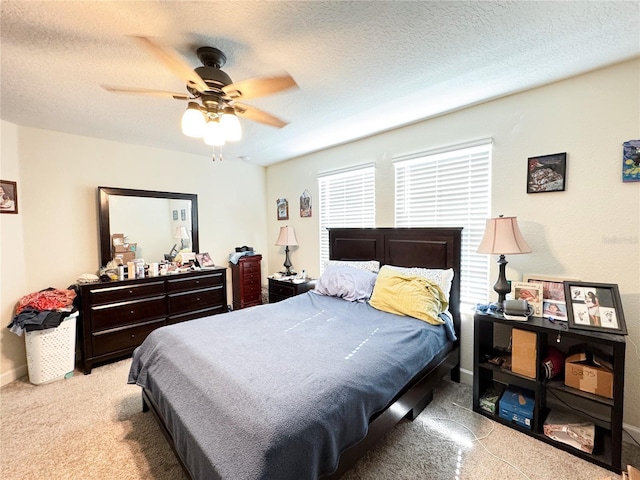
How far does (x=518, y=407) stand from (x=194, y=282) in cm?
351

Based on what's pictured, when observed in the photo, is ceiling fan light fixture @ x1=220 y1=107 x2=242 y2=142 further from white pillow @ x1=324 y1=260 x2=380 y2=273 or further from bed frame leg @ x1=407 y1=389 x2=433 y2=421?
bed frame leg @ x1=407 y1=389 x2=433 y2=421

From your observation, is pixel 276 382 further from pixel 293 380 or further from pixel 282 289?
pixel 282 289

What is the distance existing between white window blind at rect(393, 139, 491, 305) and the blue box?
756mm

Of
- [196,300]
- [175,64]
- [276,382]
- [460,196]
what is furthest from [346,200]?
[276,382]

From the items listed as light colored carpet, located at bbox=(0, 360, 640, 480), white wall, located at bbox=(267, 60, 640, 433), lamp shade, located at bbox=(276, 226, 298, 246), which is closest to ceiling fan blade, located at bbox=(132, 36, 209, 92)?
white wall, located at bbox=(267, 60, 640, 433)

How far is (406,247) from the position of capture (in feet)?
9.50

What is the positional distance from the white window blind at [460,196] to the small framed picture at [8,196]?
3.90 meters

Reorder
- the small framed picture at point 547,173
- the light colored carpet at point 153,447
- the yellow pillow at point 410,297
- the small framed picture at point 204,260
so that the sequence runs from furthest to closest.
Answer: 1. the small framed picture at point 204,260
2. the yellow pillow at point 410,297
3. the small framed picture at point 547,173
4. the light colored carpet at point 153,447

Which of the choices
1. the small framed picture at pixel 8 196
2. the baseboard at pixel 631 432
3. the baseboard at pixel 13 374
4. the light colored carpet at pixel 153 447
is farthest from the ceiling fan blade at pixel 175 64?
the baseboard at pixel 631 432

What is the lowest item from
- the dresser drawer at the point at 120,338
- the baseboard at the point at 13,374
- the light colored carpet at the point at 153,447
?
the light colored carpet at the point at 153,447

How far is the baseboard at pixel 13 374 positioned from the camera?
262 cm

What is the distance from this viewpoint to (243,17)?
1.36 meters

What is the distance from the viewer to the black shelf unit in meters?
1.62

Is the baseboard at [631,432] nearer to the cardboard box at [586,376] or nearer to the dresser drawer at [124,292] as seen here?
the cardboard box at [586,376]
